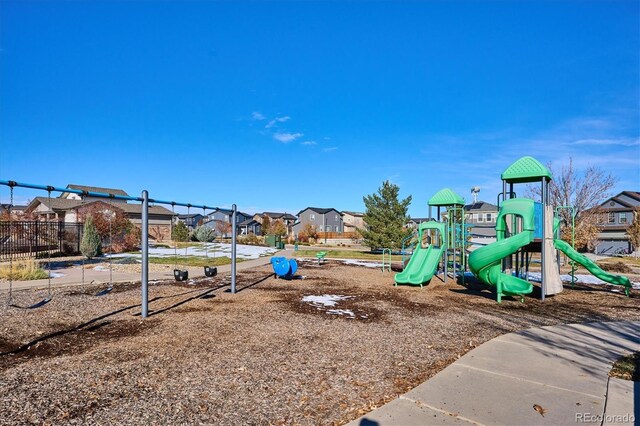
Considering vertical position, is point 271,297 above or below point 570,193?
below

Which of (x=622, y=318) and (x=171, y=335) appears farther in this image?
(x=622, y=318)

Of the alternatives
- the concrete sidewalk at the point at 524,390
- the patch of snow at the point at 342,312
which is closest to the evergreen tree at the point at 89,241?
the patch of snow at the point at 342,312

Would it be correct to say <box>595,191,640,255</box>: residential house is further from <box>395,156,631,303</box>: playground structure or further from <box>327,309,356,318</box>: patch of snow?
<box>327,309,356,318</box>: patch of snow

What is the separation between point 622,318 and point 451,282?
668 cm

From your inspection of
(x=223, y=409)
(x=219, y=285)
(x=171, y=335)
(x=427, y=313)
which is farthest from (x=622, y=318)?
(x=219, y=285)

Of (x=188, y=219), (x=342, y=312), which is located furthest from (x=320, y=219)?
(x=342, y=312)

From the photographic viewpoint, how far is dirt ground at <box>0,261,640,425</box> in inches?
158

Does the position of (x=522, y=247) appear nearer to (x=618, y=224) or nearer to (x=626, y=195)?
(x=618, y=224)

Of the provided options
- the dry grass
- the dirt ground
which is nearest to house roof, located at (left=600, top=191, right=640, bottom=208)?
the dirt ground

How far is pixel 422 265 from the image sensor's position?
46.7ft

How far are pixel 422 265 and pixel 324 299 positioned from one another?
16.9ft

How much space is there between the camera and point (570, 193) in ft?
92.0

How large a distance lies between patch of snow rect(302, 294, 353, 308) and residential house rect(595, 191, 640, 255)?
149 feet

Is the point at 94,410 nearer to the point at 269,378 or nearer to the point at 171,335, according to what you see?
the point at 269,378
